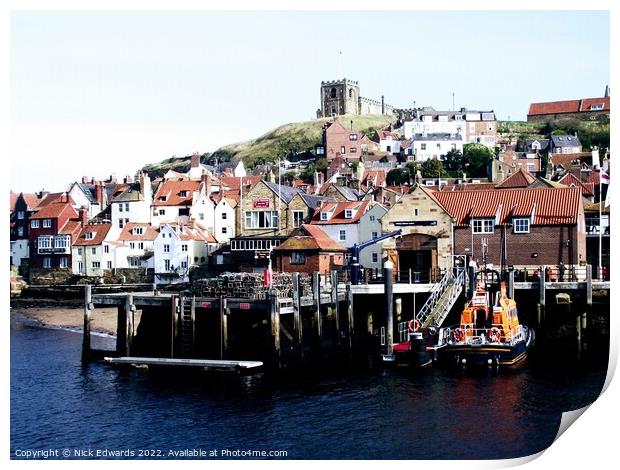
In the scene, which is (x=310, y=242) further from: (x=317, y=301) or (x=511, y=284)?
(x=511, y=284)

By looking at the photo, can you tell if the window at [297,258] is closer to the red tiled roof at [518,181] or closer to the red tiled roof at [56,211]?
the red tiled roof at [518,181]

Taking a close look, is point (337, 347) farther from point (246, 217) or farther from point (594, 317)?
point (246, 217)

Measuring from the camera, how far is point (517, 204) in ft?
101

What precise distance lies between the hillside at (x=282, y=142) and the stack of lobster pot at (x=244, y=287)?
61.4m

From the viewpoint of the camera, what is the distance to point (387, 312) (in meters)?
25.1

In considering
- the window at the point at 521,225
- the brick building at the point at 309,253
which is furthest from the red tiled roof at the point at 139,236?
the window at the point at 521,225

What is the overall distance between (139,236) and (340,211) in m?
15.7

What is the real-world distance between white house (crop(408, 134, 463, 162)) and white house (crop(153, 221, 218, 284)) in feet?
115

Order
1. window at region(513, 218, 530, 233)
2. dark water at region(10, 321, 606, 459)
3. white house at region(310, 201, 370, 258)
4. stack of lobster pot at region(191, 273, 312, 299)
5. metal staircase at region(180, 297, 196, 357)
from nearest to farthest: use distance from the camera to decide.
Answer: dark water at region(10, 321, 606, 459) → metal staircase at region(180, 297, 196, 357) → stack of lobster pot at region(191, 273, 312, 299) → window at region(513, 218, 530, 233) → white house at region(310, 201, 370, 258)

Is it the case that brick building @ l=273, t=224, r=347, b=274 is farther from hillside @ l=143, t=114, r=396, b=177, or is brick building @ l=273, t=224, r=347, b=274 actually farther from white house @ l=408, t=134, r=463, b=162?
hillside @ l=143, t=114, r=396, b=177

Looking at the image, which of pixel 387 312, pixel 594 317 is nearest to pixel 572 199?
pixel 594 317

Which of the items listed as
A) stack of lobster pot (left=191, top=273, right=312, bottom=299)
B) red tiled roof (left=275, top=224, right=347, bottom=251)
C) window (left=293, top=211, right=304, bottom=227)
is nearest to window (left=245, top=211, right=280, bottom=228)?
window (left=293, top=211, right=304, bottom=227)

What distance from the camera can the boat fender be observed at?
2438cm

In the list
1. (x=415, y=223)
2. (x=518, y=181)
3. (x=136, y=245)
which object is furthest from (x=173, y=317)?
(x=136, y=245)
